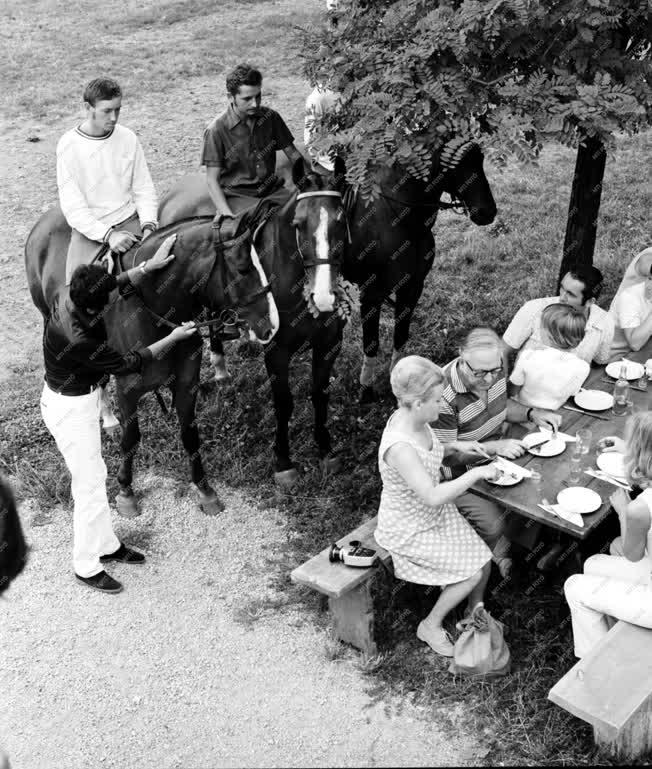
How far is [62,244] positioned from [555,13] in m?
4.01

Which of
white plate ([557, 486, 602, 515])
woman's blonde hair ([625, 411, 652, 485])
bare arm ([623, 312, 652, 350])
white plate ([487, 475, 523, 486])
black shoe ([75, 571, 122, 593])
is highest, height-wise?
woman's blonde hair ([625, 411, 652, 485])

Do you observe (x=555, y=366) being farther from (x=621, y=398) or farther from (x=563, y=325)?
(x=621, y=398)

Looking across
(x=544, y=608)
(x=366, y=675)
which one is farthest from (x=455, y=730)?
(x=544, y=608)

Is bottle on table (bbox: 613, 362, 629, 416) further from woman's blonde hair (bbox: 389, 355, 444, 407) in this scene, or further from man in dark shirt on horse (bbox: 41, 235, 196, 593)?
man in dark shirt on horse (bbox: 41, 235, 196, 593)

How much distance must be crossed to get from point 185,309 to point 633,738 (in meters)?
3.73

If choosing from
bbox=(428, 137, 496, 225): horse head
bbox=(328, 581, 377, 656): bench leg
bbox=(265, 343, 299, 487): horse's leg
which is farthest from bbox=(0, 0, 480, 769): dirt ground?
bbox=(428, 137, 496, 225): horse head

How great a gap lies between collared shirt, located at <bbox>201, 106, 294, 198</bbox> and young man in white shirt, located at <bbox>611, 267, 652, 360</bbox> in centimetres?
286

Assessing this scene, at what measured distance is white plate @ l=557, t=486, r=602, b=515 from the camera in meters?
4.32

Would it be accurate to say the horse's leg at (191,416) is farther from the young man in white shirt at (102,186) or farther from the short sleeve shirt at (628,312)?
the short sleeve shirt at (628,312)

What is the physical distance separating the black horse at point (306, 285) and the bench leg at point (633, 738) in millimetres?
2896

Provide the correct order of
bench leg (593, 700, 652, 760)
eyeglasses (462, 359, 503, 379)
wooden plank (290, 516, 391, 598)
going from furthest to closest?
eyeglasses (462, 359, 503, 379) → wooden plank (290, 516, 391, 598) → bench leg (593, 700, 652, 760)

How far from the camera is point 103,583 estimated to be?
5391 mm

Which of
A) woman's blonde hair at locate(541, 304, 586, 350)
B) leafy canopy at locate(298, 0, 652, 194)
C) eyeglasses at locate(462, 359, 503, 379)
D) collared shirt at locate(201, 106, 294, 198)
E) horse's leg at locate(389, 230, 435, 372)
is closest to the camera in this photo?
eyeglasses at locate(462, 359, 503, 379)

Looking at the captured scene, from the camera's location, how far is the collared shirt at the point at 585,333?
18.2 feet
